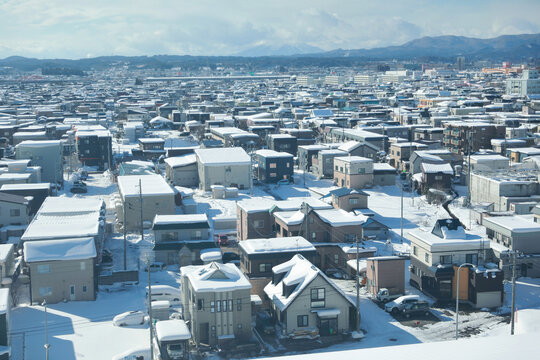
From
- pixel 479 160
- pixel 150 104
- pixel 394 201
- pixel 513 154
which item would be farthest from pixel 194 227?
pixel 150 104

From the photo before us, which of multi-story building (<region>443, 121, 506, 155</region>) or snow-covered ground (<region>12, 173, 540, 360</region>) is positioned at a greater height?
multi-story building (<region>443, 121, 506, 155</region>)

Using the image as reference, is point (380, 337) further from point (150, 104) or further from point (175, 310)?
point (150, 104)

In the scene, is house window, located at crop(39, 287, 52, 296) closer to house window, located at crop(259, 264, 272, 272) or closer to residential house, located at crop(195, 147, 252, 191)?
house window, located at crop(259, 264, 272, 272)

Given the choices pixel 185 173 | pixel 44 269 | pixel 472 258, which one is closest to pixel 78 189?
pixel 185 173

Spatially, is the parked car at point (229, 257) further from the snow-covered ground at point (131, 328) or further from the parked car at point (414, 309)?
the parked car at point (414, 309)

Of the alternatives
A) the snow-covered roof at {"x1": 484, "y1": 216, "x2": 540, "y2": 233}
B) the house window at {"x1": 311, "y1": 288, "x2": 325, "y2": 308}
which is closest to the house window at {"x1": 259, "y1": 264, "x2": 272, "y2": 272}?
the house window at {"x1": 311, "y1": 288, "x2": 325, "y2": 308}

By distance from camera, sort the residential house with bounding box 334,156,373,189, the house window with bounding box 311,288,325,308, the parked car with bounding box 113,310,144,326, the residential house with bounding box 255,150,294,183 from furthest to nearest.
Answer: the residential house with bounding box 255,150,294,183 → the residential house with bounding box 334,156,373,189 → the parked car with bounding box 113,310,144,326 → the house window with bounding box 311,288,325,308

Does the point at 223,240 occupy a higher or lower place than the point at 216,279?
lower

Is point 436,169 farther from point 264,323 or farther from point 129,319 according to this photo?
point 129,319
